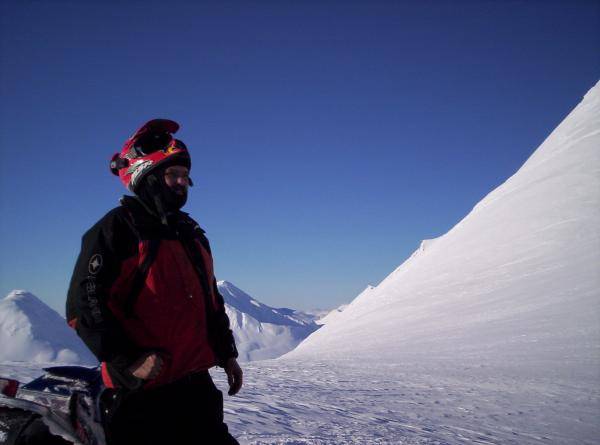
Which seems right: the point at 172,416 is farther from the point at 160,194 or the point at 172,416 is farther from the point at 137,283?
the point at 160,194

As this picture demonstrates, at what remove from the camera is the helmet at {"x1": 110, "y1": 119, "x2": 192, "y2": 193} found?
239 cm

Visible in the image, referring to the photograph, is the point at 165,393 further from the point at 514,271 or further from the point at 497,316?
the point at 514,271

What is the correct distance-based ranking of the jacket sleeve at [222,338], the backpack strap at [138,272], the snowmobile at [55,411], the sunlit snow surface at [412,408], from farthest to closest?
the sunlit snow surface at [412,408], the jacket sleeve at [222,338], the backpack strap at [138,272], the snowmobile at [55,411]

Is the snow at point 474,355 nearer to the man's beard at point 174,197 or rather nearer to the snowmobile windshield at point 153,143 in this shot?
the man's beard at point 174,197

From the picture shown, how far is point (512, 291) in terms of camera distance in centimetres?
1911

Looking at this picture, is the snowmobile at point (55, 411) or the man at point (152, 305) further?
the man at point (152, 305)

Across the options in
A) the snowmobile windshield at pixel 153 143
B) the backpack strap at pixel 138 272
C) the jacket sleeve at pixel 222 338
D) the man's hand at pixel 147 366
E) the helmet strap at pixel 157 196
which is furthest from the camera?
the jacket sleeve at pixel 222 338

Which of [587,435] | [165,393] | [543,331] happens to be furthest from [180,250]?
[543,331]

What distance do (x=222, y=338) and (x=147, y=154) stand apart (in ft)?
4.16

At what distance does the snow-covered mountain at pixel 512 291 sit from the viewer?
42.2 feet

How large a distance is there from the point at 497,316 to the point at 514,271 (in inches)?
237

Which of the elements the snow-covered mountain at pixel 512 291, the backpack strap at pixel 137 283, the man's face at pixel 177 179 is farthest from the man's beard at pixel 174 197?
the snow-covered mountain at pixel 512 291

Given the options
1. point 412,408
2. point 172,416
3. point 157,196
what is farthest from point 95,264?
point 412,408

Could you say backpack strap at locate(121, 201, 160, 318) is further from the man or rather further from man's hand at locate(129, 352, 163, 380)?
man's hand at locate(129, 352, 163, 380)
